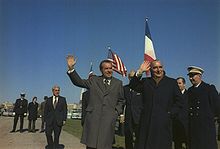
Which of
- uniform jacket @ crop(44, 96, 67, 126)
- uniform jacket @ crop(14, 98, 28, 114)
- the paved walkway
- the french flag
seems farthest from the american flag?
uniform jacket @ crop(14, 98, 28, 114)

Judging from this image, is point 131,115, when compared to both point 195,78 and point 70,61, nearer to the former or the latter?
point 195,78

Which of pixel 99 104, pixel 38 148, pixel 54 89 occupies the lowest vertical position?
pixel 38 148

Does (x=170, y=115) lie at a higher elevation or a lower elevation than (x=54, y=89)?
lower

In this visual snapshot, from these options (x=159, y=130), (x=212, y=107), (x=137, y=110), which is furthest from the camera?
(x=137, y=110)

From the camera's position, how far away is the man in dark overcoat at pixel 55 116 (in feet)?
36.4

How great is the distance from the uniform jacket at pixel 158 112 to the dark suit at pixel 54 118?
5570 millimetres

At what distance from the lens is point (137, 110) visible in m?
9.54

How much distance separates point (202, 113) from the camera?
6719mm

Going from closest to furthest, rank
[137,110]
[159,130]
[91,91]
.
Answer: [159,130], [91,91], [137,110]

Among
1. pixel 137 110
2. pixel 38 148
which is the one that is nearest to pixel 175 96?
pixel 137 110

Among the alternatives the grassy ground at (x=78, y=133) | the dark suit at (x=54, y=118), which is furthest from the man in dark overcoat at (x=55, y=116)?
the grassy ground at (x=78, y=133)

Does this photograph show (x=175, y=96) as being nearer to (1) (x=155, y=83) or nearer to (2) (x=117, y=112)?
(1) (x=155, y=83)

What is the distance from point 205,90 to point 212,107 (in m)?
0.30

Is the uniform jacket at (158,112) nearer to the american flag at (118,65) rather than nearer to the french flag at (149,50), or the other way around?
the french flag at (149,50)
